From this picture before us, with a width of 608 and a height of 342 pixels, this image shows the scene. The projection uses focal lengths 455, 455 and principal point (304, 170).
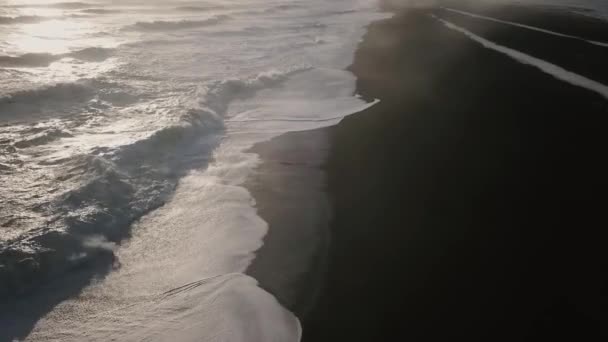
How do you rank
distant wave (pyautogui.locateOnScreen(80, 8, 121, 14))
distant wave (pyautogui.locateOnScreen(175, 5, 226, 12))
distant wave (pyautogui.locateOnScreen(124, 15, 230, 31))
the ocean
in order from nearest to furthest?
the ocean
distant wave (pyautogui.locateOnScreen(124, 15, 230, 31))
distant wave (pyautogui.locateOnScreen(80, 8, 121, 14))
distant wave (pyautogui.locateOnScreen(175, 5, 226, 12))

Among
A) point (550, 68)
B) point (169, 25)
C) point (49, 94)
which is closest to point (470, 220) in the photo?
point (550, 68)

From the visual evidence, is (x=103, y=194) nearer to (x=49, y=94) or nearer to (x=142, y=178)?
(x=142, y=178)

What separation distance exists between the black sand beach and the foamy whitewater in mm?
528

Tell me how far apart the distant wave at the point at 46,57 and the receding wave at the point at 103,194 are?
11.4 ft

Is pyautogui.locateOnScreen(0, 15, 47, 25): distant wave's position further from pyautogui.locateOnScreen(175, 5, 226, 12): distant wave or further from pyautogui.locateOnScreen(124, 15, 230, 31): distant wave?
pyautogui.locateOnScreen(175, 5, 226, 12): distant wave

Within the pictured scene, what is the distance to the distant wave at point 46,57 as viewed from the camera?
11.6 meters

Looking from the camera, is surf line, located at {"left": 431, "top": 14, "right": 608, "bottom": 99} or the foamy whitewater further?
surf line, located at {"left": 431, "top": 14, "right": 608, "bottom": 99}

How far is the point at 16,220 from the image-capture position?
4.70 metres

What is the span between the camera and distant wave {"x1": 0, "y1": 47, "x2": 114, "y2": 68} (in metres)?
11.6

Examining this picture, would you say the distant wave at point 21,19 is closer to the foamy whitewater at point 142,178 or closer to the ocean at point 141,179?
the foamy whitewater at point 142,178

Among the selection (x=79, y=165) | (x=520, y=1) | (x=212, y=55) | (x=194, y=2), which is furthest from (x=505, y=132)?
(x=520, y=1)

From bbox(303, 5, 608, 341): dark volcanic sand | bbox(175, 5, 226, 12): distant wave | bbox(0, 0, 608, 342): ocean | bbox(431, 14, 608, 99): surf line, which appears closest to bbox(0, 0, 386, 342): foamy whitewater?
bbox(0, 0, 608, 342): ocean

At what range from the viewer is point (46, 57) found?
487 inches

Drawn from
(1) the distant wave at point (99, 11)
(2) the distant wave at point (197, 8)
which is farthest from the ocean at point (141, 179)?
(2) the distant wave at point (197, 8)
